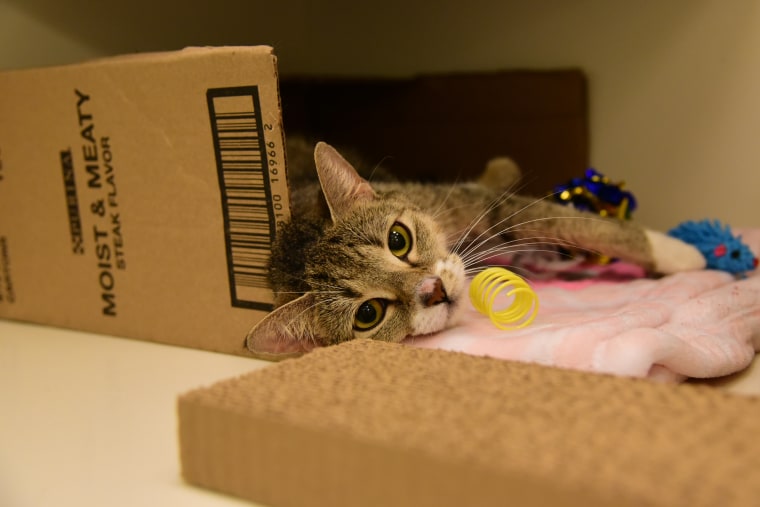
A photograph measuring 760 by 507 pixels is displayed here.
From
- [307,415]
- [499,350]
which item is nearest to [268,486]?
[307,415]

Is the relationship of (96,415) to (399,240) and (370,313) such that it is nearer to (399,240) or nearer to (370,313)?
(370,313)

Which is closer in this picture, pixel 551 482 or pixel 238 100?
pixel 551 482

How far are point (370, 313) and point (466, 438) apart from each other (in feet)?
1.88

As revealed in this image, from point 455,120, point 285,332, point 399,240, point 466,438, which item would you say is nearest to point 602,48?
point 455,120

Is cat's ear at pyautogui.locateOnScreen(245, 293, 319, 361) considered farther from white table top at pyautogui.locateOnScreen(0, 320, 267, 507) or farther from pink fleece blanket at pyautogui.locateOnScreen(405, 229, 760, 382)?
pink fleece blanket at pyautogui.locateOnScreen(405, 229, 760, 382)

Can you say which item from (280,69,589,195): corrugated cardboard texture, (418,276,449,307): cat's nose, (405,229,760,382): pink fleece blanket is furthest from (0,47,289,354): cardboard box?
(280,69,589,195): corrugated cardboard texture

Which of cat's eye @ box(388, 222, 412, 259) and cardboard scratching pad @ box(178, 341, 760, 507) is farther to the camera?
cat's eye @ box(388, 222, 412, 259)

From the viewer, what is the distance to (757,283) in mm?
1347

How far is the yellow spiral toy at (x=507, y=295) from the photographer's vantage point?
1215 mm

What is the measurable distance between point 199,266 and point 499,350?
0.62 meters

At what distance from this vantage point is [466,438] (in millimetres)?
671

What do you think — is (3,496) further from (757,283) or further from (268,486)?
(757,283)

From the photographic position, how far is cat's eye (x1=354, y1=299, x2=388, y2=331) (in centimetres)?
123

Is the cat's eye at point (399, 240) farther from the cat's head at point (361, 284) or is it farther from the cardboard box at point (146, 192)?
the cardboard box at point (146, 192)
